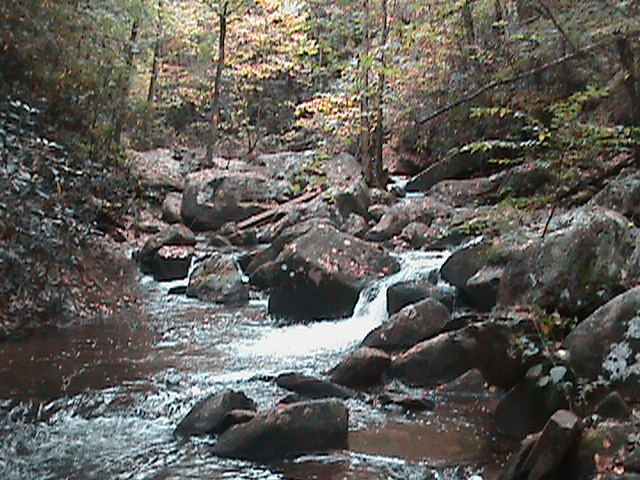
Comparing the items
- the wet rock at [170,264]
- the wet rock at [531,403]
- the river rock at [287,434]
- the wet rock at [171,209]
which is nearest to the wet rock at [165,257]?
the wet rock at [170,264]

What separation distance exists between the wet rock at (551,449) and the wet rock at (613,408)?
1.02 feet

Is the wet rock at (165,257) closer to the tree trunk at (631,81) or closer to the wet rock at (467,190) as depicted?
the wet rock at (467,190)

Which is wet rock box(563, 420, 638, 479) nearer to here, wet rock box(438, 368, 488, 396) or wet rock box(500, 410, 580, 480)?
wet rock box(500, 410, 580, 480)

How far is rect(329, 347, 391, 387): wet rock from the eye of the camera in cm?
727

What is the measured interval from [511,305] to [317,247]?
400cm

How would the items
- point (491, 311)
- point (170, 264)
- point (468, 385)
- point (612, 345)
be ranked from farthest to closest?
point (170, 264)
point (491, 311)
point (468, 385)
point (612, 345)

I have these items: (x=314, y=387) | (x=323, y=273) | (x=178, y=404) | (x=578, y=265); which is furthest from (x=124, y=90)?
(x=578, y=265)

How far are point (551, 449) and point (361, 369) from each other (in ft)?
9.98

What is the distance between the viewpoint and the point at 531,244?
7531 mm

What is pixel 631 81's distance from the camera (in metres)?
9.80

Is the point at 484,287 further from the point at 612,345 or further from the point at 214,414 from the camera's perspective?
the point at 214,414

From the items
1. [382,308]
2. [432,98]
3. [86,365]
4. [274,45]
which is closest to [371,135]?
[432,98]

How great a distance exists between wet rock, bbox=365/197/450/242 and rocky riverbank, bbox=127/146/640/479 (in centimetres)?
5

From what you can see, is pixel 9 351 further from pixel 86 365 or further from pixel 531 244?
pixel 531 244
